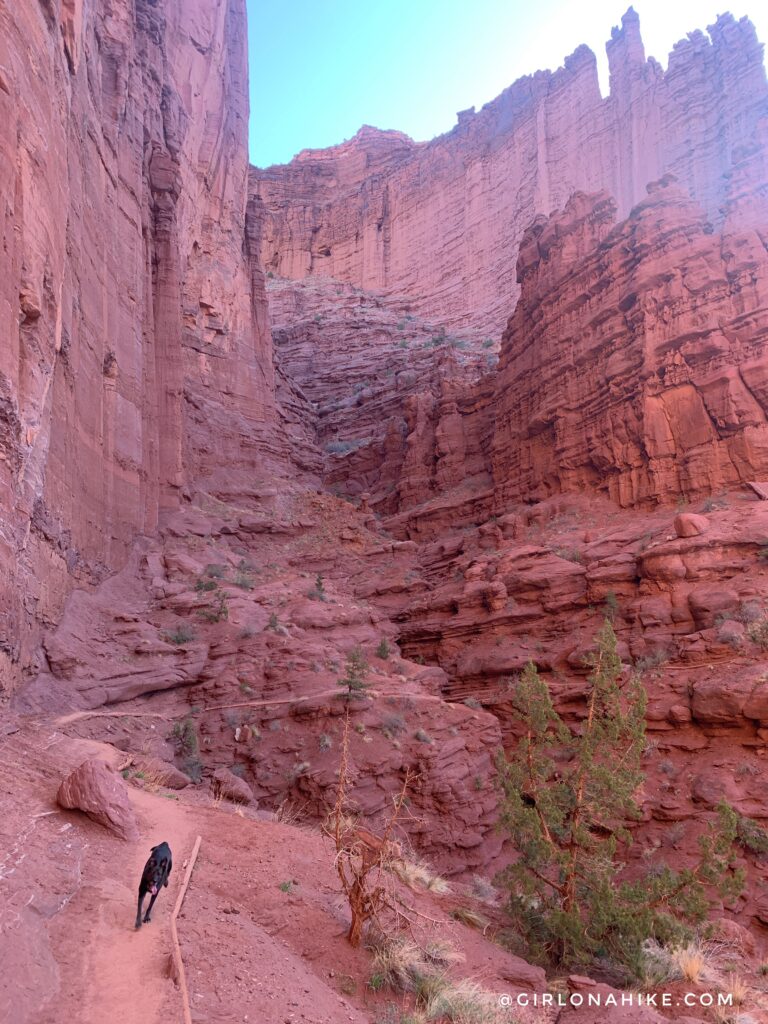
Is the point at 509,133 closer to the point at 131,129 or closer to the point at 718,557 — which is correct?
the point at 131,129

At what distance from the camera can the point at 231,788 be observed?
12484 millimetres

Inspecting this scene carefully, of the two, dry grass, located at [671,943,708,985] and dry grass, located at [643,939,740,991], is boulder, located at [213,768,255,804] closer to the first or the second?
dry grass, located at [643,939,740,991]

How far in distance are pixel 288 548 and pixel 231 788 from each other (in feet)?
54.5

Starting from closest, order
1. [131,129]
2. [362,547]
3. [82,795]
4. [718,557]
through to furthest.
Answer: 1. [82,795]
2. [718,557]
3. [131,129]
4. [362,547]

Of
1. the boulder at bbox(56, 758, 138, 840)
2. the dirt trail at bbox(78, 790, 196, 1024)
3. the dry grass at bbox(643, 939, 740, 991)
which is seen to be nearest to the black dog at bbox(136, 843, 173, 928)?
the dirt trail at bbox(78, 790, 196, 1024)

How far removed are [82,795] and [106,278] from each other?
1618cm

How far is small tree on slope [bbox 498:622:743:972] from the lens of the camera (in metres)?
7.88

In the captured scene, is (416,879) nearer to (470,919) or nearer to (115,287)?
(470,919)

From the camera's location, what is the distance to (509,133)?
216 ft

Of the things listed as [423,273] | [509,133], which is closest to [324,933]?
[423,273]

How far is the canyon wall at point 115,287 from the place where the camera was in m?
10.9

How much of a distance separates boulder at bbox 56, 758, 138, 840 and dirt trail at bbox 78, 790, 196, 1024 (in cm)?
37

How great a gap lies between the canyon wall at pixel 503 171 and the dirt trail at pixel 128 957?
49809mm

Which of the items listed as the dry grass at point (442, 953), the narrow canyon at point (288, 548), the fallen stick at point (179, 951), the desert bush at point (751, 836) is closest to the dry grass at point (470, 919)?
the narrow canyon at point (288, 548)
